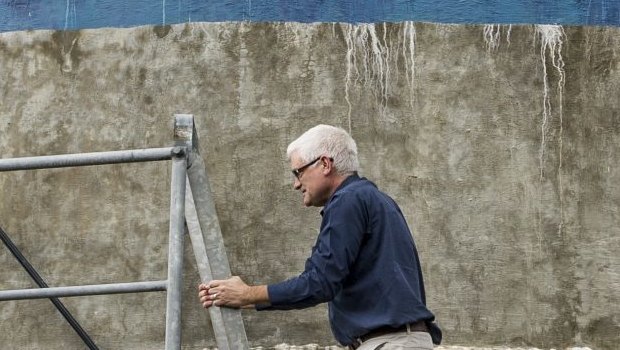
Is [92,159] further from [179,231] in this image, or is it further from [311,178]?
[311,178]

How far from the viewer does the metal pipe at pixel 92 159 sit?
3.53 metres

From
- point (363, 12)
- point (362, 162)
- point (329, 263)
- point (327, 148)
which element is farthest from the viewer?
point (363, 12)

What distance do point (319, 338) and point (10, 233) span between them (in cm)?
178

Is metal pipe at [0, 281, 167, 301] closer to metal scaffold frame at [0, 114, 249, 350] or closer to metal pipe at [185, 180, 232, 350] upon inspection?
metal scaffold frame at [0, 114, 249, 350]

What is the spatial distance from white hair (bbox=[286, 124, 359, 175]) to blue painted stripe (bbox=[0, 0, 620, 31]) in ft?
7.49

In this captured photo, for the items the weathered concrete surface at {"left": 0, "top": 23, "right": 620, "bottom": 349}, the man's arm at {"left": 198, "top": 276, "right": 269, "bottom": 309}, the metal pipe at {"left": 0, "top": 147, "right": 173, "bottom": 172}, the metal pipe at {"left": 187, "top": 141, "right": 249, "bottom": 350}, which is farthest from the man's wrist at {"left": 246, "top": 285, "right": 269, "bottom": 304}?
the weathered concrete surface at {"left": 0, "top": 23, "right": 620, "bottom": 349}

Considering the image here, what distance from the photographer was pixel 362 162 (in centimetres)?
577

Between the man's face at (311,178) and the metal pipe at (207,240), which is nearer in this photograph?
the metal pipe at (207,240)

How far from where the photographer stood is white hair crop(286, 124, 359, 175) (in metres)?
3.70

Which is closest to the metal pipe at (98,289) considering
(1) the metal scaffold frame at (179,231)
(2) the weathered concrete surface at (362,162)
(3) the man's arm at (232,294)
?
(1) the metal scaffold frame at (179,231)

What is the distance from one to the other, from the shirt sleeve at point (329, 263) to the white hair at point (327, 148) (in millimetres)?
193

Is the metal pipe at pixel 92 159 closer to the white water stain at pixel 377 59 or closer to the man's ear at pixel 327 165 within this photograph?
the man's ear at pixel 327 165

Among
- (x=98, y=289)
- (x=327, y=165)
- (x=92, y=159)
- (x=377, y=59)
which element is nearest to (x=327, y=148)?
(x=327, y=165)

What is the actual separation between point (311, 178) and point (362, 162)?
6.81 ft
